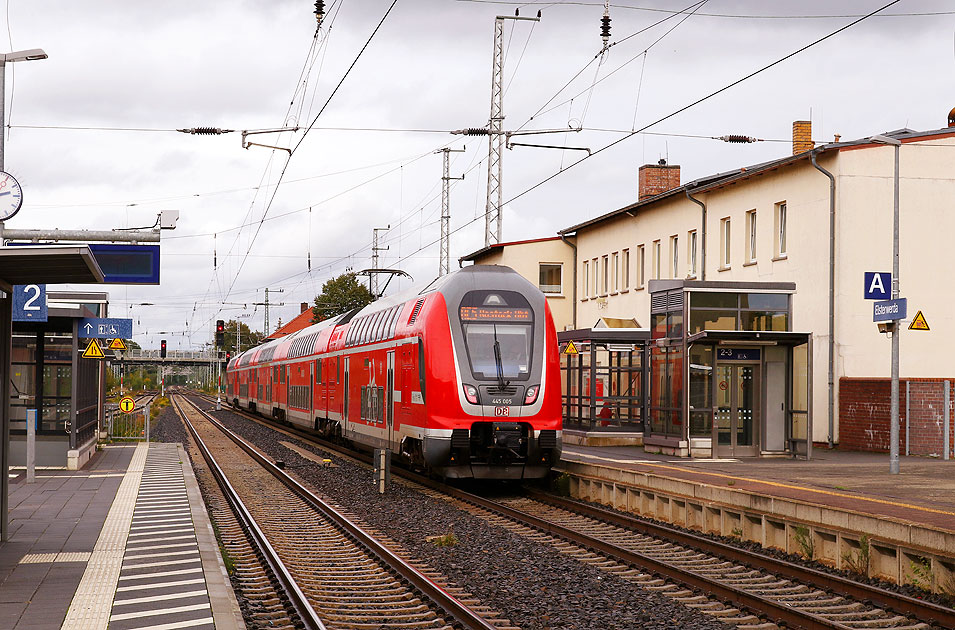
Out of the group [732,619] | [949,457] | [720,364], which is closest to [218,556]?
[732,619]

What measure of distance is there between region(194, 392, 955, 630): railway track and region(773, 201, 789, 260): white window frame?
16.7 meters

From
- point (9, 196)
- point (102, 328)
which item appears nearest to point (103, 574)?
point (9, 196)

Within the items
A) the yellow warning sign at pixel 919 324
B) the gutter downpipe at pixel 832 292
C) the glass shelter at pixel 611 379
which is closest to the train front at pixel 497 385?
the yellow warning sign at pixel 919 324

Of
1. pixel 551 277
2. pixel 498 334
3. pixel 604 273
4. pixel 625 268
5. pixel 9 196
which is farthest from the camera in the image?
pixel 551 277

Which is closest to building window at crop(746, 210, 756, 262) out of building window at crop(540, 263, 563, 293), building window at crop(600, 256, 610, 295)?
building window at crop(600, 256, 610, 295)

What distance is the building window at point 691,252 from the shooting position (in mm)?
36219

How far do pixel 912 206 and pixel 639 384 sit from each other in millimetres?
8253

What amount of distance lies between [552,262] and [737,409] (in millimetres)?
25446

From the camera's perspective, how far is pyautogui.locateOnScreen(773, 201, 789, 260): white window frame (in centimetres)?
3058

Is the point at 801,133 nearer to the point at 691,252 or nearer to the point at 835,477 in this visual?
the point at 691,252

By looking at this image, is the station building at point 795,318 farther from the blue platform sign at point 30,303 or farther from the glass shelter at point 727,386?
the blue platform sign at point 30,303

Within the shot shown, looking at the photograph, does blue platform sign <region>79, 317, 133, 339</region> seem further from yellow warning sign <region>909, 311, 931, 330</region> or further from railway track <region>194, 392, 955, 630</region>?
yellow warning sign <region>909, 311, 931, 330</region>

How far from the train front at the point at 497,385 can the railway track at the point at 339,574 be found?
2465mm

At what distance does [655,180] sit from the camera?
44.5 metres
